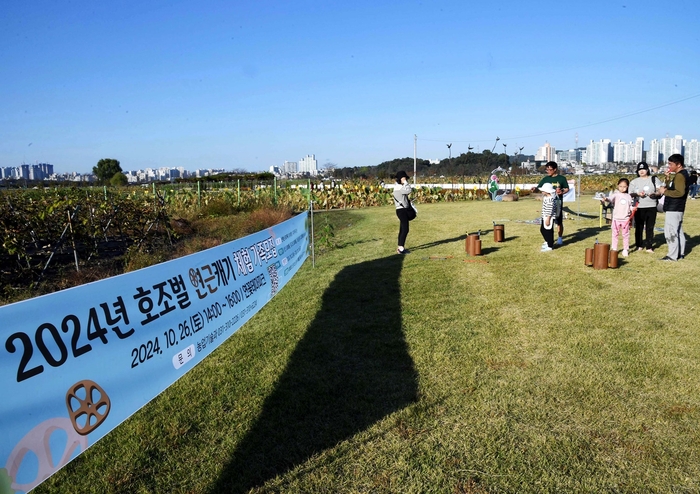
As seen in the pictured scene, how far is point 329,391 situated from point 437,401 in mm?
952

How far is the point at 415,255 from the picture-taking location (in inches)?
470

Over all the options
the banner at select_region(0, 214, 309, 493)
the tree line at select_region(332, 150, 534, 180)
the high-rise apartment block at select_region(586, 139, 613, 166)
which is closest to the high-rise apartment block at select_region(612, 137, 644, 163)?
the high-rise apartment block at select_region(586, 139, 613, 166)

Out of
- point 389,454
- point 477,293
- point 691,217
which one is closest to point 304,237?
point 477,293

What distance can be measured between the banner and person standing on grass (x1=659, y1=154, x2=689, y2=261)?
8.31 m

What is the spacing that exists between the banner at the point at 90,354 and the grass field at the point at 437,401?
0.61 m

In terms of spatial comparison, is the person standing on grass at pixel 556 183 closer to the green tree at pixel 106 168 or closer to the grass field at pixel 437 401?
the grass field at pixel 437 401

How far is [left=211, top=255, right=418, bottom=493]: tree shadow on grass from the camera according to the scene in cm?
373

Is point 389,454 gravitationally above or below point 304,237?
below

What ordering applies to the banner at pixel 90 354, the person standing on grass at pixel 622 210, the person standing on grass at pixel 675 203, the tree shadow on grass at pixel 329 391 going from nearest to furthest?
the banner at pixel 90 354 < the tree shadow on grass at pixel 329 391 < the person standing on grass at pixel 675 203 < the person standing on grass at pixel 622 210

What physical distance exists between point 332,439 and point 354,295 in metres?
4.53

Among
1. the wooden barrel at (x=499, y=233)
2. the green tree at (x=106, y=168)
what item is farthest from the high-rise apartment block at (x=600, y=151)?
the wooden barrel at (x=499, y=233)

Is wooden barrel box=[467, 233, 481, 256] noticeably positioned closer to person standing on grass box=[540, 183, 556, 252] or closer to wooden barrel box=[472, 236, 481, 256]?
wooden barrel box=[472, 236, 481, 256]

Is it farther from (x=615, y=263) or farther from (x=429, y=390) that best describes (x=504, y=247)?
(x=429, y=390)

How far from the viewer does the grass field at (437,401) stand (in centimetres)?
346
